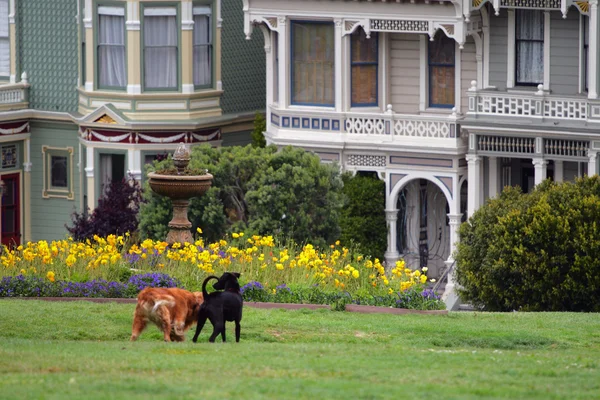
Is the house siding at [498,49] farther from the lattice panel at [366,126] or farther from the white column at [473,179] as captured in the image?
the lattice panel at [366,126]

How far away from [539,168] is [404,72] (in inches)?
171

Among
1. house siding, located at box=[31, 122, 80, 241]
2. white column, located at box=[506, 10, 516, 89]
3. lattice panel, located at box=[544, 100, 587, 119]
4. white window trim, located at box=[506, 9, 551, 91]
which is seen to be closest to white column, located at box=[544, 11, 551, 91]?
white window trim, located at box=[506, 9, 551, 91]

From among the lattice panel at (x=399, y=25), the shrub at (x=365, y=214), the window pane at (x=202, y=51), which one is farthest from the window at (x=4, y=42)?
the lattice panel at (x=399, y=25)

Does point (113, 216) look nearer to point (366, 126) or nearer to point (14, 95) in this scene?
point (14, 95)

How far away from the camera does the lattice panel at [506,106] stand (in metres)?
38.8

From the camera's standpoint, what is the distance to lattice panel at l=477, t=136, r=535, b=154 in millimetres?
38688

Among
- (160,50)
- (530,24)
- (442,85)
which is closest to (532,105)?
(530,24)

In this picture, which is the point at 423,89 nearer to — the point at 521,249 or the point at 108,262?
the point at 521,249

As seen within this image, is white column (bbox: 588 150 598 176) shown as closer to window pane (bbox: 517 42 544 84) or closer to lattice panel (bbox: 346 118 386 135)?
window pane (bbox: 517 42 544 84)

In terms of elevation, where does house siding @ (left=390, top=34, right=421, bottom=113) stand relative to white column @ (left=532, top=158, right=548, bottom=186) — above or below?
above

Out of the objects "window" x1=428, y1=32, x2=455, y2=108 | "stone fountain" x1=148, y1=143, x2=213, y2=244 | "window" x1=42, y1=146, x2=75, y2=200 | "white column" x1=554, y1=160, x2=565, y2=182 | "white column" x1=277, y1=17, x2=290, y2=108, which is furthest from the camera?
"window" x1=42, y1=146, x2=75, y2=200

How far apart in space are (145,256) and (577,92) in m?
13.2

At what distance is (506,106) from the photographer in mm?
38906

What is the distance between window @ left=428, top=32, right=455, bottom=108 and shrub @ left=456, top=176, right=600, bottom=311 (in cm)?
765
